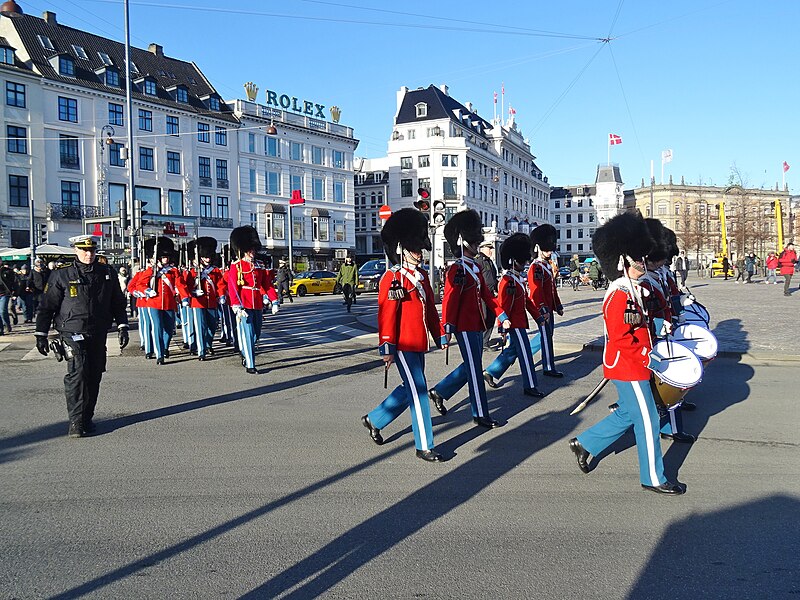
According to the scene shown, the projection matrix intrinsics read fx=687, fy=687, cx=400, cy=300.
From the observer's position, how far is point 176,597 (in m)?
3.57

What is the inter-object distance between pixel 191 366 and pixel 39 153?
37.6 meters

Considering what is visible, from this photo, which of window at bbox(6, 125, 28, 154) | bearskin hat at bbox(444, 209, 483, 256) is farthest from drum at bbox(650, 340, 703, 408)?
window at bbox(6, 125, 28, 154)

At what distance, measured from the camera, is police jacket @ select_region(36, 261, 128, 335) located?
6.94m

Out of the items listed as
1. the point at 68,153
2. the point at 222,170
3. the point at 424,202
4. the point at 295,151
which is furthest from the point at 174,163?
the point at 424,202

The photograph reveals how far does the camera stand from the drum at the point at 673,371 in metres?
5.19

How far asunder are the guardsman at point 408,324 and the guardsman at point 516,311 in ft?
7.95

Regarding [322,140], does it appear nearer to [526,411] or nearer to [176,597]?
[526,411]

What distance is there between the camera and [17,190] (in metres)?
41.5

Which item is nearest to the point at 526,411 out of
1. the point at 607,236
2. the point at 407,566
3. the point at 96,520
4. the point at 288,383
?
the point at 607,236

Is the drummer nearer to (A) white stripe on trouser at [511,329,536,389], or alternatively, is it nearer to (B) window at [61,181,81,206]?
(A) white stripe on trouser at [511,329,536,389]

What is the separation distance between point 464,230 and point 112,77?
1848 inches

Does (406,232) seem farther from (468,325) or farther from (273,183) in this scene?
(273,183)

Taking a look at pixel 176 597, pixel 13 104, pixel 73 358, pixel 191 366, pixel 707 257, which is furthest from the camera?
pixel 707 257

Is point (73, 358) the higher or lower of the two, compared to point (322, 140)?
lower
